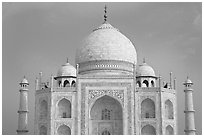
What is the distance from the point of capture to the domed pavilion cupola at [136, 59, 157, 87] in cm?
2008

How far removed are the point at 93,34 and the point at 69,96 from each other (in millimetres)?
3734

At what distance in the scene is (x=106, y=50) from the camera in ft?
66.4

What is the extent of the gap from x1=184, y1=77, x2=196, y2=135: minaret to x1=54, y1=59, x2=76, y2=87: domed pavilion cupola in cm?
486

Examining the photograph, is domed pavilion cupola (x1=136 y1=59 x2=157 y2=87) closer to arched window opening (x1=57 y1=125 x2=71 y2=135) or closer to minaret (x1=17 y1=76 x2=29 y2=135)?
arched window opening (x1=57 y1=125 x2=71 y2=135)

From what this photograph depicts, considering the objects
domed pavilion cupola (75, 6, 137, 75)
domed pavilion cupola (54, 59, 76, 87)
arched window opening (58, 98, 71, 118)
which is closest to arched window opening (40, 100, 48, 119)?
arched window opening (58, 98, 71, 118)

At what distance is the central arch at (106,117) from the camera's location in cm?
1866

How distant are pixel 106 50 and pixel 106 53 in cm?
16

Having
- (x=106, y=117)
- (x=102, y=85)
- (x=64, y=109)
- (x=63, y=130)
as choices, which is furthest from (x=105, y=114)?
(x=63, y=130)

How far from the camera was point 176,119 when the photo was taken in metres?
19.0

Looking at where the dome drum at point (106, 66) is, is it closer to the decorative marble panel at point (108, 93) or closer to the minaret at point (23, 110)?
the decorative marble panel at point (108, 93)

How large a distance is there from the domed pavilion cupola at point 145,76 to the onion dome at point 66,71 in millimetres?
2843

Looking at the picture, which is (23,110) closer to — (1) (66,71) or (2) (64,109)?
(2) (64,109)

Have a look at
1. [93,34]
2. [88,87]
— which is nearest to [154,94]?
[88,87]

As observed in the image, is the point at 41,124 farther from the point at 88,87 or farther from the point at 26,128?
the point at 88,87
